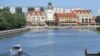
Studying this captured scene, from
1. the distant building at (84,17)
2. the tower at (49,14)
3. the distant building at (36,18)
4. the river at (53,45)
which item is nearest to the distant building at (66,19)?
the distant building at (84,17)

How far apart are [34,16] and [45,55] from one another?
138812mm

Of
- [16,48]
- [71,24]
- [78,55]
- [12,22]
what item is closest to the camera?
[78,55]

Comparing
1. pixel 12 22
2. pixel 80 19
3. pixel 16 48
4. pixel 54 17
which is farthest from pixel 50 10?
pixel 16 48

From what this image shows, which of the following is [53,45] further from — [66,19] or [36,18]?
[36,18]

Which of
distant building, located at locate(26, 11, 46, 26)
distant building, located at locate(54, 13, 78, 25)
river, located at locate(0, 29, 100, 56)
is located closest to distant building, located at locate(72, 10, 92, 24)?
distant building, located at locate(54, 13, 78, 25)

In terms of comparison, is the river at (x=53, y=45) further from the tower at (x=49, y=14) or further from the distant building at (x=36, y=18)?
the tower at (x=49, y=14)

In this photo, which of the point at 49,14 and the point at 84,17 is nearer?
the point at 84,17

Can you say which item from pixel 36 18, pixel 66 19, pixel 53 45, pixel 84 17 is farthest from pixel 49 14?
pixel 53 45

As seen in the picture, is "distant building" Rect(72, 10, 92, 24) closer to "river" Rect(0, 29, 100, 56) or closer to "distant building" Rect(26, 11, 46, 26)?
"distant building" Rect(26, 11, 46, 26)

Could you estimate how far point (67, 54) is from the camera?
4156cm

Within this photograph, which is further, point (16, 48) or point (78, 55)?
point (16, 48)

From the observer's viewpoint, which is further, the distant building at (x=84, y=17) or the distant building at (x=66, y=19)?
the distant building at (x=84, y=17)

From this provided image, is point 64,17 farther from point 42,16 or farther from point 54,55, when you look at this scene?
point 54,55

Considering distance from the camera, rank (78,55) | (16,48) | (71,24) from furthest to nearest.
→ (71,24) < (16,48) < (78,55)
